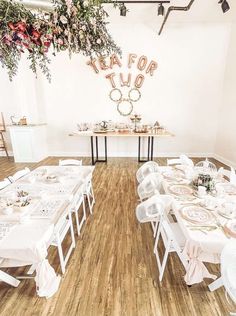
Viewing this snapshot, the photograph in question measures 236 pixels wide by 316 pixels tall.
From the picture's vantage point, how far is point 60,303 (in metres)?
1.70

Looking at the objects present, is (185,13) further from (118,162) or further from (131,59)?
(118,162)

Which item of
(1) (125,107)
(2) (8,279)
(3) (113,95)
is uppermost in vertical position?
(3) (113,95)

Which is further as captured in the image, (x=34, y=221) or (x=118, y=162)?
(x=118, y=162)

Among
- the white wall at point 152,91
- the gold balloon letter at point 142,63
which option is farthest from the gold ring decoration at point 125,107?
the gold balloon letter at point 142,63

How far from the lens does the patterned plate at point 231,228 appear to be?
1.47m

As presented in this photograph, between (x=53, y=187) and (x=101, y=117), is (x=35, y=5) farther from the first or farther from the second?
(x=101, y=117)

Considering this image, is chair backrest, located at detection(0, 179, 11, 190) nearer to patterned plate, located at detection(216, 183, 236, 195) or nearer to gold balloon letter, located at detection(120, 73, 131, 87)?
patterned plate, located at detection(216, 183, 236, 195)

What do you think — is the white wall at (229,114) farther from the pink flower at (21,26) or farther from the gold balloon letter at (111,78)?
the pink flower at (21,26)

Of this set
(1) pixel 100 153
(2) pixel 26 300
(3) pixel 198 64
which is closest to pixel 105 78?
(1) pixel 100 153

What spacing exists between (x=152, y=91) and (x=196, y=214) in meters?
4.84

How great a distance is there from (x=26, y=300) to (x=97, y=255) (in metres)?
0.79

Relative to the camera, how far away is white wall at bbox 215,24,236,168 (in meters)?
5.17

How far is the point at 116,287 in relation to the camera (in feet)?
6.09

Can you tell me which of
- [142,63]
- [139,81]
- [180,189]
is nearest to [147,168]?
[180,189]
